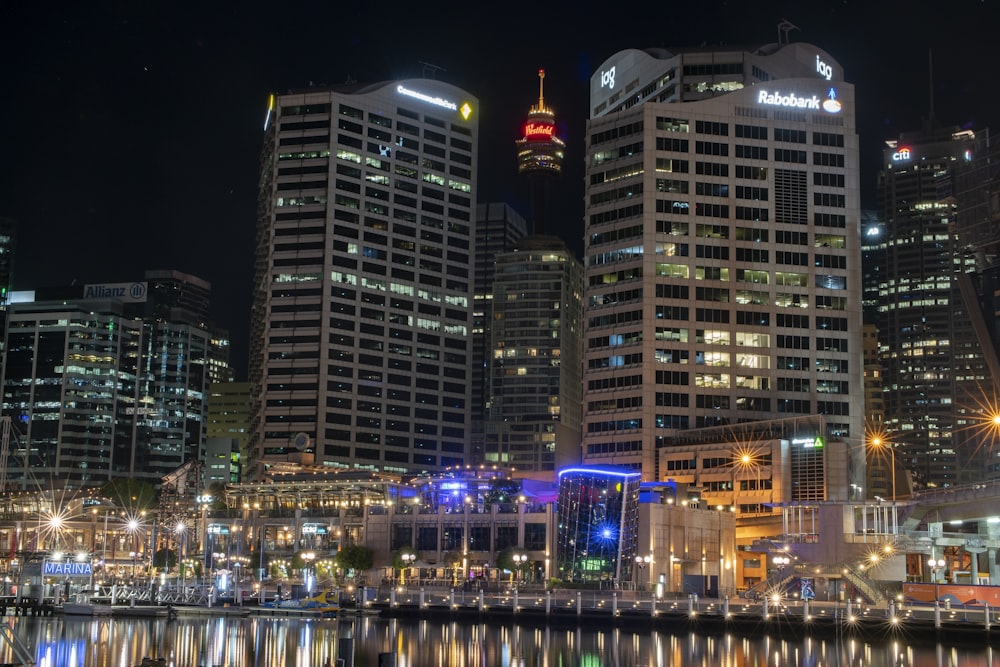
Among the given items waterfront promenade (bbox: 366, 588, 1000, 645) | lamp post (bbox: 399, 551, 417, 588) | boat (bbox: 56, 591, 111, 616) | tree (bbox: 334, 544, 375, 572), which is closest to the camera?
waterfront promenade (bbox: 366, 588, 1000, 645)

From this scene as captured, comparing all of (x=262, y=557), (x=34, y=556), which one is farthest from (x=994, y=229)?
(x=34, y=556)

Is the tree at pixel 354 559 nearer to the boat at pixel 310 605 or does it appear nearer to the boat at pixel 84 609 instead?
the boat at pixel 310 605

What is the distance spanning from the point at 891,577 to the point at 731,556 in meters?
36.0

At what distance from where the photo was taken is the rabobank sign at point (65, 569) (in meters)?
117

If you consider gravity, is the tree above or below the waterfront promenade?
above

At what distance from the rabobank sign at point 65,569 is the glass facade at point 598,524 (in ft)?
167

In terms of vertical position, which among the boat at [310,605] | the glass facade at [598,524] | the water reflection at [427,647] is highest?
the glass facade at [598,524]

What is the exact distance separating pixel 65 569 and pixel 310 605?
90.5 feet

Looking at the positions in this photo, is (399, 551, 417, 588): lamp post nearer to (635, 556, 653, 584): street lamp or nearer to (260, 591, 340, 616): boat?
(635, 556, 653, 584): street lamp

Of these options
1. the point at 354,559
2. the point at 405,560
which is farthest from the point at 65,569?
the point at 405,560

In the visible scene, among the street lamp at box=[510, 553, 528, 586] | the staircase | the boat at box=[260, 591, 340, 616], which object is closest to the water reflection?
the boat at box=[260, 591, 340, 616]

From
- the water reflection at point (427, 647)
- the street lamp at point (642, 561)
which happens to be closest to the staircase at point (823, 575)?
the street lamp at point (642, 561)

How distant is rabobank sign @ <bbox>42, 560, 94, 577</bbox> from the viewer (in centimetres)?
11694

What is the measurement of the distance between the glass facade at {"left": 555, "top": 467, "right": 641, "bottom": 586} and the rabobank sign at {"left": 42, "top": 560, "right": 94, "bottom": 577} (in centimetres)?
5079
